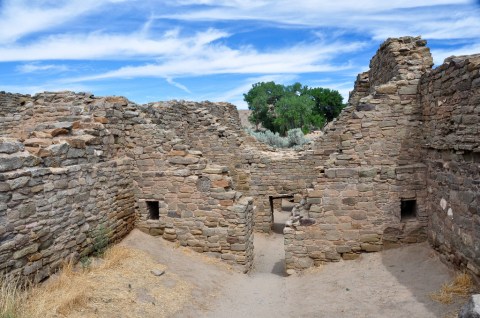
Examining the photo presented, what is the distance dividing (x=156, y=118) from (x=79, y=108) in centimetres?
437

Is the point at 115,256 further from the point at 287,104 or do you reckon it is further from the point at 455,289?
the point at 287,104

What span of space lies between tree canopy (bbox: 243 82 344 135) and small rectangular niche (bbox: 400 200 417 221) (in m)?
38.8

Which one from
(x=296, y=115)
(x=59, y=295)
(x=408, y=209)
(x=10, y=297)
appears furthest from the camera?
(x=296, y=115)

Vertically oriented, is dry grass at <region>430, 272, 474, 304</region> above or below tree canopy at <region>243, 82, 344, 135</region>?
below

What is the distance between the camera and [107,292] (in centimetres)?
661

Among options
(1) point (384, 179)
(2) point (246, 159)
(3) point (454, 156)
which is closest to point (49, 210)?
(1) point (384, 179)

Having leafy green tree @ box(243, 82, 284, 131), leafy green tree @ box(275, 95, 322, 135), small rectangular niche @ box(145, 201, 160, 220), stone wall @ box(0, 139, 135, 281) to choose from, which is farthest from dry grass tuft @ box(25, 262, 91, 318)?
leafy green tree @ box(243, 82, 284, 131)

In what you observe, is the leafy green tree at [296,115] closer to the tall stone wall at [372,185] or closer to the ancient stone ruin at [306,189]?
the ancient stone ruin at [306,189]

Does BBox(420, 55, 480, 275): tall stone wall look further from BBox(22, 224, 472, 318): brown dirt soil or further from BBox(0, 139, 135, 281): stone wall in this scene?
BBox(0, 139, 135, 281): stone wall

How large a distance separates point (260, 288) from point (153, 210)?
325cm

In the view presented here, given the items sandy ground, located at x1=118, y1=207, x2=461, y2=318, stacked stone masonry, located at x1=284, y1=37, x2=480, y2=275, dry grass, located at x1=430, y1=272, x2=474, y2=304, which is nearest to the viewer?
dry grass, located at x1=430, y1=272, x2=474, y2=304

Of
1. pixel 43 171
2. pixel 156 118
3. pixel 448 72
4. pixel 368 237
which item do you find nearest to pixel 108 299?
pixel 43 171

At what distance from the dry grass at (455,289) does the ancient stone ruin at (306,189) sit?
355 mm

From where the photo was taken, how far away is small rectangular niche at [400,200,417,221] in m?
9.11
